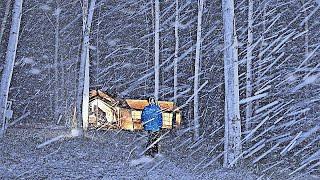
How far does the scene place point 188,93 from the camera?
85.3 ft

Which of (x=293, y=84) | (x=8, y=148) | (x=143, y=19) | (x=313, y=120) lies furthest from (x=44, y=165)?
(x=143, y=19)

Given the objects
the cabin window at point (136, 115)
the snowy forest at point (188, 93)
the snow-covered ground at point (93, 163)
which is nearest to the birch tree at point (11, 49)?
the snowy forest at point (188, 93)

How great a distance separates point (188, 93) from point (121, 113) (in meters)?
5.13

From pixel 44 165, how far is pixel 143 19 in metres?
23.8

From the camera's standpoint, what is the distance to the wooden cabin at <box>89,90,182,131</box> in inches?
874

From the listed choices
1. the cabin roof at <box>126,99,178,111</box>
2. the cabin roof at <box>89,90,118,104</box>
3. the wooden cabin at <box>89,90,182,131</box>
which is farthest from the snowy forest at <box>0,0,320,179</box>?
the cabin roof at <box>89,90,118,104</box>

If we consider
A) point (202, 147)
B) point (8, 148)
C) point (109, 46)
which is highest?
point (109, 46)

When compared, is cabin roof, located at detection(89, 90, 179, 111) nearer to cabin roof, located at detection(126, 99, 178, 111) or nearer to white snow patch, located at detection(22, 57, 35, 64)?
cabin roof, located at detection(126, 99, 178, 111)

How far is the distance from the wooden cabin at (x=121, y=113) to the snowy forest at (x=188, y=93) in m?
0.70

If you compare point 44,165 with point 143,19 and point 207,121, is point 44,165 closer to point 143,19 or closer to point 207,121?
point 207,121

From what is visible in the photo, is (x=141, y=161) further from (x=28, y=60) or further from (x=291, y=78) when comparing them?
(x=28, y=60)

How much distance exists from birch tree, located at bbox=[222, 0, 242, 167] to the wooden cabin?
10828mm

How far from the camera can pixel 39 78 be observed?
36.1 meters

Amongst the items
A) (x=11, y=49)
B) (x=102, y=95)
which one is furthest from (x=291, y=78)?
(x=11, y=49)
